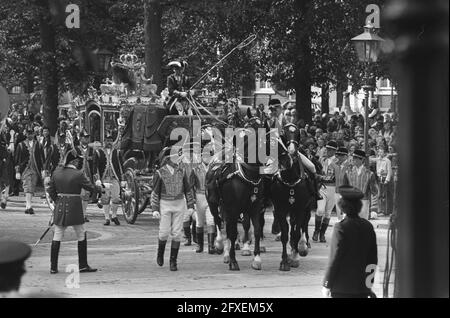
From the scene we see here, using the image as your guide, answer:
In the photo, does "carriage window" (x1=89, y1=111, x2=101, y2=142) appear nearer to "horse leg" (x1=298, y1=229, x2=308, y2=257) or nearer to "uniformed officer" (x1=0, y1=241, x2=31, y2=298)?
"horse leg" (x1=298, y1=229, x2=308, y2=257)

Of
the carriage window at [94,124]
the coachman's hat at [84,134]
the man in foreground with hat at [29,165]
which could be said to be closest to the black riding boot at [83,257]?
the coachman's hat at [84,134]

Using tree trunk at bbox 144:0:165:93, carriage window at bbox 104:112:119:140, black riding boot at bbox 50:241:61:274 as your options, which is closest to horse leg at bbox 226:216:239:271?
black riding boot at bbox 50:241:61:274

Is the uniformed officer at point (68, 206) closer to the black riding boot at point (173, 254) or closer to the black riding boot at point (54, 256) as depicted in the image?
the black riding boot at point (54, 256)

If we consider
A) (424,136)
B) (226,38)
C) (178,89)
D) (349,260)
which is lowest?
(349,260)

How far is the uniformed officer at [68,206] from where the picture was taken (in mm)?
13141

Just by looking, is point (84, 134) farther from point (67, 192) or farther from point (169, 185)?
point (67, 192)

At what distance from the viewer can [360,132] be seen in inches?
1032

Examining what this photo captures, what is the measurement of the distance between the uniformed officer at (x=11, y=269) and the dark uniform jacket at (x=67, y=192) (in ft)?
26.6

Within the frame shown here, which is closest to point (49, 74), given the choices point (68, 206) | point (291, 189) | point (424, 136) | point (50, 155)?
point (50, 155)

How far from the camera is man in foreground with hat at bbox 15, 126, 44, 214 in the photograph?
21.6 m

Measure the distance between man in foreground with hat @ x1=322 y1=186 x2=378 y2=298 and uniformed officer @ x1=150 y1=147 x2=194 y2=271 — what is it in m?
5.72

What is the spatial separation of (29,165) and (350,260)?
1495 cm

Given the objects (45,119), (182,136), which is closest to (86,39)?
(45,119)

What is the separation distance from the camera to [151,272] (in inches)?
530
